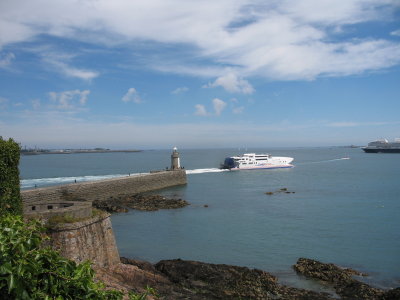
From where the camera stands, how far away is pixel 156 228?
25.6 metres

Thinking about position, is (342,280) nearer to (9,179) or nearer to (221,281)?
(221,281)

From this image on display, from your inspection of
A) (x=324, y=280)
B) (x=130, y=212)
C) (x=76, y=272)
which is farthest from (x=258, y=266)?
(x=130, y=212)

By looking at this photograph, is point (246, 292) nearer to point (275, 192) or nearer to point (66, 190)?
point (66, 190)

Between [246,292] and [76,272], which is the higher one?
[76,272]

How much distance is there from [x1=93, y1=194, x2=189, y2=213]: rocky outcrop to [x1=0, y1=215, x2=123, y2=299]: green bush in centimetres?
2776

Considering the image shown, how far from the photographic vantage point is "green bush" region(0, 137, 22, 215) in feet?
38.0

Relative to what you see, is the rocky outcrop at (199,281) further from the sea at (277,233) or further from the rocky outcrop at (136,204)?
the rocky outcrop at (136,204)

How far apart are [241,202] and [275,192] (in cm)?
900

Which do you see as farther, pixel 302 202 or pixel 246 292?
pixel 302 202

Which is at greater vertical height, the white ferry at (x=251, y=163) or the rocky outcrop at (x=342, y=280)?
the white ferry at (x=251, y=163)

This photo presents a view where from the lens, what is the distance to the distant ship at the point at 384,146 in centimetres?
15800

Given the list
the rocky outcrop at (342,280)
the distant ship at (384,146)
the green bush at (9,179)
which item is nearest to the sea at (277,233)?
the rocky outcrop at (342,280)

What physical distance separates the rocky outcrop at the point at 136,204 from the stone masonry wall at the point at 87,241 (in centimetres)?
1824

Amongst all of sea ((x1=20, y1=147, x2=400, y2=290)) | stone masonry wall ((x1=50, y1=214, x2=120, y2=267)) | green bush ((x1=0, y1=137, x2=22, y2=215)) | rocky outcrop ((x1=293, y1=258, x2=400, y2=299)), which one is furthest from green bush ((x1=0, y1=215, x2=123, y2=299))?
sea ((x1=20, y1=147, x2=400, y2=290))
